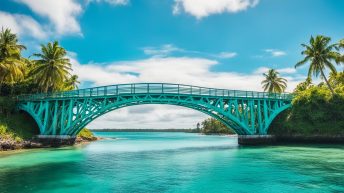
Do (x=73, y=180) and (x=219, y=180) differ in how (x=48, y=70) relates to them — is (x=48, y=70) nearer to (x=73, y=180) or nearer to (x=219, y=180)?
(x=73, y=180)

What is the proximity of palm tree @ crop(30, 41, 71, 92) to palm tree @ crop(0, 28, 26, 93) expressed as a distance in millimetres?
3333

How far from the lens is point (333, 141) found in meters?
46.7

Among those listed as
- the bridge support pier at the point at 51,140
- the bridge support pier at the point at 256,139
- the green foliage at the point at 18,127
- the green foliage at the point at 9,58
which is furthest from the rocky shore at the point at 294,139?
the green foliage at the point at 9,58

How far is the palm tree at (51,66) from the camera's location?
47312mm

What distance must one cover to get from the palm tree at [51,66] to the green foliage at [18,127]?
→ 6.13 meters

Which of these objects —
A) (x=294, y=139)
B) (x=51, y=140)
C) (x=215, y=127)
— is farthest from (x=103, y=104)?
(x=215, y=127)

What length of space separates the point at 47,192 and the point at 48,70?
1458 inches

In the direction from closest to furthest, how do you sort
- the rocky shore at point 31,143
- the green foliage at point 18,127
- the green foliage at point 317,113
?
1. the rocky shore at point 31,143
2. the green foliage at point 18,127
3. the green foliage at point 317,113

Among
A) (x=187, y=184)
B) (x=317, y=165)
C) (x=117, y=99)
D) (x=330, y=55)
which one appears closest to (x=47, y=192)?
(x=187, y=184)

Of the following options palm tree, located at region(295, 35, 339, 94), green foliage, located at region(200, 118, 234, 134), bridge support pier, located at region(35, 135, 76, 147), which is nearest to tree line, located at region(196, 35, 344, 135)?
palm tree, located at region(295, 35, 339, 94)

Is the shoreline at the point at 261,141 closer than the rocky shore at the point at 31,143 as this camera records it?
No

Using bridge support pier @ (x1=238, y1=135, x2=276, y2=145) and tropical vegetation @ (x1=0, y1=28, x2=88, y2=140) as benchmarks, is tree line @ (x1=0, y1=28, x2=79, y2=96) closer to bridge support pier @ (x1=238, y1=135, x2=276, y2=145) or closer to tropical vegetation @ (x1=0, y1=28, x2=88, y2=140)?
tropical vegetation @ (x1=0, y1=28, x2=88, y2=140)

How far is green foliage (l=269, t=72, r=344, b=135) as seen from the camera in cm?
4691

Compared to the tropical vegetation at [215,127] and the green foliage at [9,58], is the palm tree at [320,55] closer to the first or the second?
the green foliage at [9,58]
